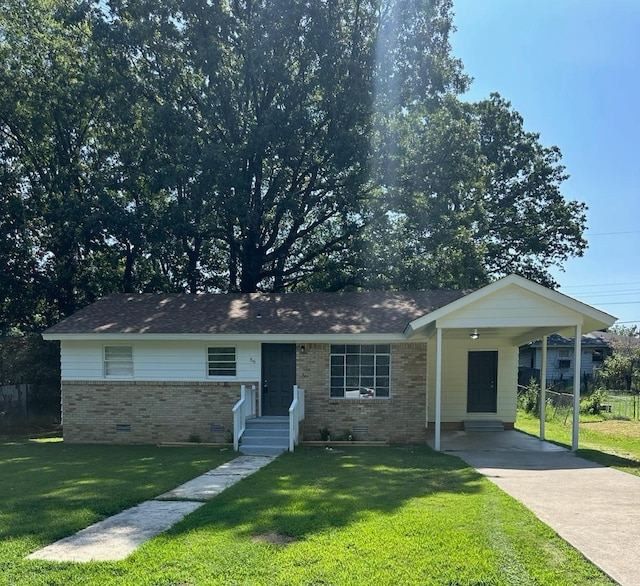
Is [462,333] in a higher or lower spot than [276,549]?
higher

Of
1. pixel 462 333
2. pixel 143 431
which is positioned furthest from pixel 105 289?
pixel 462 333

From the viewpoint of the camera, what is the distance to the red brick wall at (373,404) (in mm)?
13281

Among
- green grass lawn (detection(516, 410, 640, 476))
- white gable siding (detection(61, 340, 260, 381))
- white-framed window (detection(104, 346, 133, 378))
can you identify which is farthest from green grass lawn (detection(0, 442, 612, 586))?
white-framed window (detection(104, 346, 133, 378))

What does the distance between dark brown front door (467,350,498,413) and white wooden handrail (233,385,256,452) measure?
6.68 meters

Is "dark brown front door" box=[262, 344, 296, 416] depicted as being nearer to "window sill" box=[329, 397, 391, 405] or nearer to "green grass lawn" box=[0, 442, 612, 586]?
"window sill" box=[329, 397, 391, 405]

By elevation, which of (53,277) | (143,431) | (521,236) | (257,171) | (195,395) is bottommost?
(143,431)

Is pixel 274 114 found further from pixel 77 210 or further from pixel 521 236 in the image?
pixel 521 236

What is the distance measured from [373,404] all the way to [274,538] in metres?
8.37

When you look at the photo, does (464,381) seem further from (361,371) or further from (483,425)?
(361,371)

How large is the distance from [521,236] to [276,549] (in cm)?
2351

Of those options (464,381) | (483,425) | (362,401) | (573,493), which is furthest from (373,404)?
(573,493)

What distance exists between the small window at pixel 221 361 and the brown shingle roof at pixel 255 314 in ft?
2.22

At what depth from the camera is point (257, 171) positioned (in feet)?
68.6

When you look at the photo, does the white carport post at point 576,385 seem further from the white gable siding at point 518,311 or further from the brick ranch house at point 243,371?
the brick ranch house at point 243,371
